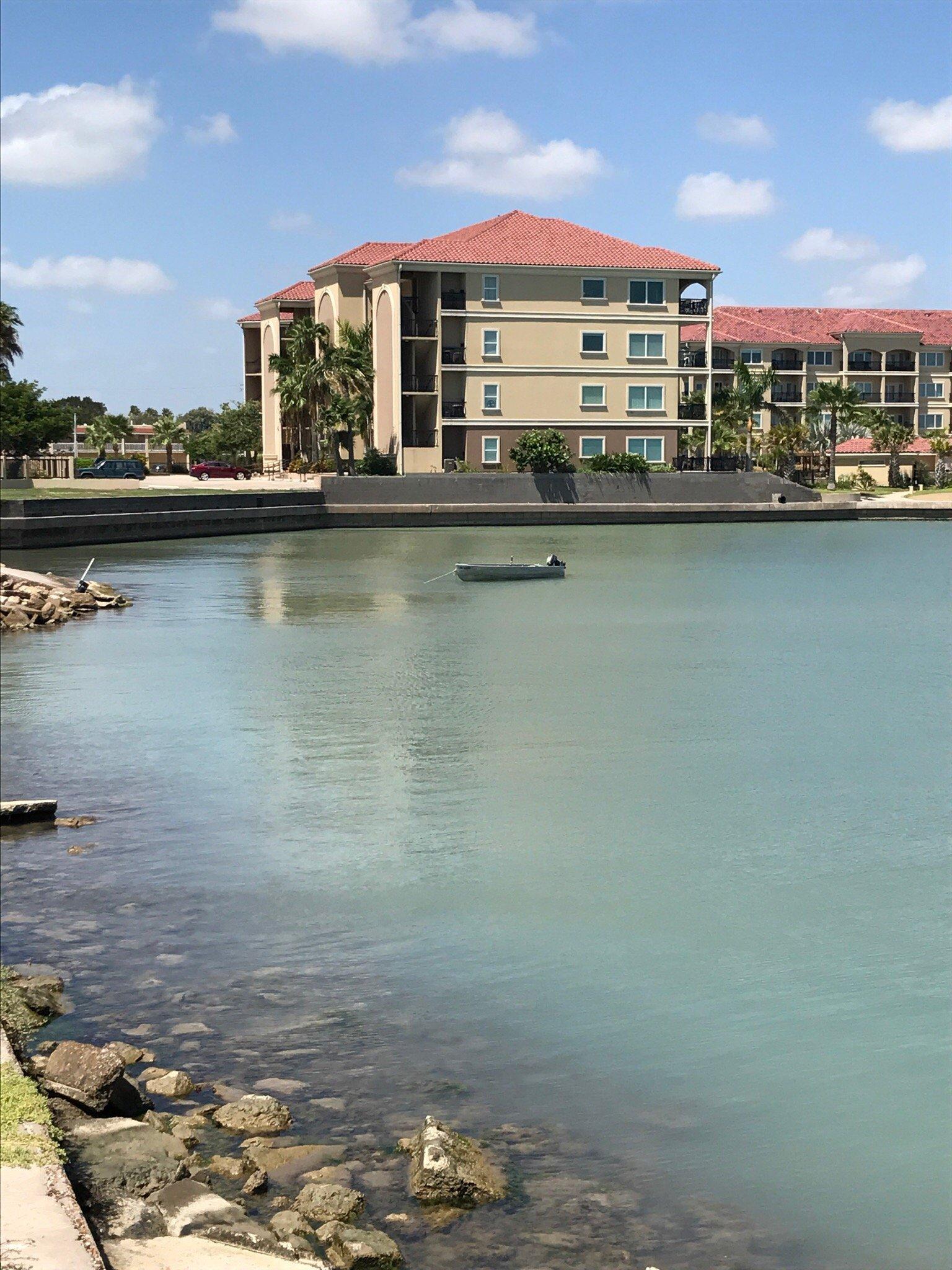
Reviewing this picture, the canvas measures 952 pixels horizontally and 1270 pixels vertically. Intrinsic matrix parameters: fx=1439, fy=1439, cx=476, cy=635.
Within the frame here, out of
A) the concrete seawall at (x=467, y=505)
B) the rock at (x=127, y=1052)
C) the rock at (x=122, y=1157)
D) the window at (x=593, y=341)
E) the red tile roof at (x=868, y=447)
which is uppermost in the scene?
the window at (x=593, y=341)

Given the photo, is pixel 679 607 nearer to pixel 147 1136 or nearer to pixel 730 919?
pixel 730 919

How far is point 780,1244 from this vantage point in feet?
27.1

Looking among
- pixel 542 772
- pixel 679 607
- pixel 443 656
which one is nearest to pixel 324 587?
pixel 679 607

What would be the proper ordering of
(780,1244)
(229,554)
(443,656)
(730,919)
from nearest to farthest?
(780,1244), (730,919), (443,656), (229,554)

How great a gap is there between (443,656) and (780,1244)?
24344 millimetres

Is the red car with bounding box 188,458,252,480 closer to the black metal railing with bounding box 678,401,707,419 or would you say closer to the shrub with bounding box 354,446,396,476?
the shrub with bounding box 354,446,396,476

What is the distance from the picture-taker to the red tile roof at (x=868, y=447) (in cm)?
11612

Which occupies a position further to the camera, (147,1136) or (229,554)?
(229,554)

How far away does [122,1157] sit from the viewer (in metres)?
8.08

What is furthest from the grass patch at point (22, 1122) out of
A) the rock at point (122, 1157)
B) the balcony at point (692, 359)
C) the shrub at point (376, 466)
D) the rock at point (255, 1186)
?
the balcony at point (692, 359)

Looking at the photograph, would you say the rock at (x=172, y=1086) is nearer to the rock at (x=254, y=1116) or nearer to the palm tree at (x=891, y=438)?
the rock at (x=254, y=1116)

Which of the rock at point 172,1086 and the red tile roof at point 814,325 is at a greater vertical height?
the red tile roof at point 814,325

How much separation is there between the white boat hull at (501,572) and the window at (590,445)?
33509 millimetres

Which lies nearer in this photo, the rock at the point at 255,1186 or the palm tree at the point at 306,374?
the rock at the point at 255,1186
